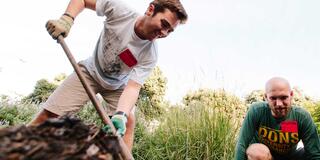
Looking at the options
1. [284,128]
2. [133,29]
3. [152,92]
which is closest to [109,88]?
[133,29]

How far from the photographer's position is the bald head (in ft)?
13.0

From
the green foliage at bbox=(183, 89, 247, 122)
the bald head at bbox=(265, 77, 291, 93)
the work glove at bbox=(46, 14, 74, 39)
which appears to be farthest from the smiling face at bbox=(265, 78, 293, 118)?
the work glove at bbox=(46, 14, 74, 39)

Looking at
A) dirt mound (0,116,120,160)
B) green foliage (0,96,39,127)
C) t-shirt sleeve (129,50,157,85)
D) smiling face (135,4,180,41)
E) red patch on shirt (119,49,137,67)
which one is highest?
dirt mound (0,116,120,160)

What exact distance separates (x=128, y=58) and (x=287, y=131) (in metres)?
1.66

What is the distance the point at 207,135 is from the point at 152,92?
7305 mm

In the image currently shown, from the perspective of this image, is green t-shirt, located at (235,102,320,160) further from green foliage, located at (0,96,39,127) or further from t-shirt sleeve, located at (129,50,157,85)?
green foliage, located at (0,96,39,127)

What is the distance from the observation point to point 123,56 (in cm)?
332

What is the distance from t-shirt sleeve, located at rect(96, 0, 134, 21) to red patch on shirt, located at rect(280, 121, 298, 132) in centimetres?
174

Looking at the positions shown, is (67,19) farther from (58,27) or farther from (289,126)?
(289,126)

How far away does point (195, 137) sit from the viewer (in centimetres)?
558

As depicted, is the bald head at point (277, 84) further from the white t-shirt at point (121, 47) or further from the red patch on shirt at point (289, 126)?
the white t-shirt at point (121, 47)

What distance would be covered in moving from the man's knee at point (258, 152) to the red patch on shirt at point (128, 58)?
141 centimetres

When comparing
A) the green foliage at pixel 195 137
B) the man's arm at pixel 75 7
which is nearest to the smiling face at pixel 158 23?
the man's arm at pixel 75 7

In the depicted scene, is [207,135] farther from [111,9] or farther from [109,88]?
[111,9]
